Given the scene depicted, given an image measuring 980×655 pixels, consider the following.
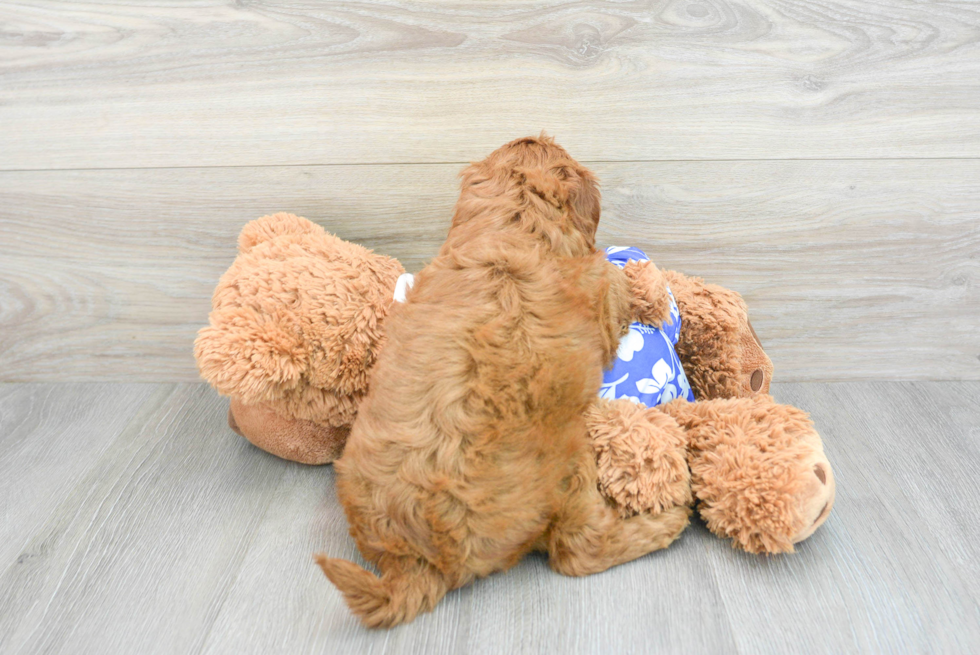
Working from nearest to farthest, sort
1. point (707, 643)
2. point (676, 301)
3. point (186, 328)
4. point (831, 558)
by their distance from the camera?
point (707, 643) < point (831, 558) < point (676, 301) < point (186, 328)

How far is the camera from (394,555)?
77cm

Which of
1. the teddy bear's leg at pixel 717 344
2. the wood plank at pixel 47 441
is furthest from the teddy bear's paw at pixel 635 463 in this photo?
the wood plank at pixel 47 441

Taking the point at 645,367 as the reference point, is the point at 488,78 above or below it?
above

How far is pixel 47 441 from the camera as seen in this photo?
1.17m

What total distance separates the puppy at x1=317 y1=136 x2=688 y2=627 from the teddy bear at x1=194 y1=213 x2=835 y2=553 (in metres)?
0.06

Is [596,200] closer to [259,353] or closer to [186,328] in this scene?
[259,353]

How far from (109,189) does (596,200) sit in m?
0.84

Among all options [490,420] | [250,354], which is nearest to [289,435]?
[250,354]

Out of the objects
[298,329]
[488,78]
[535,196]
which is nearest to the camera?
[535,196]

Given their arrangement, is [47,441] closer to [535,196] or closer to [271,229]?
[271,229]

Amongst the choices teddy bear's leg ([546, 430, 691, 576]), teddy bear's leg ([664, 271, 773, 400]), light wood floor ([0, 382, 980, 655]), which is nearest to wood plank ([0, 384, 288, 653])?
light wood floor ([0, 382, 980, 655])

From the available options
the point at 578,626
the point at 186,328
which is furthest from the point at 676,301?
the point at 186,328

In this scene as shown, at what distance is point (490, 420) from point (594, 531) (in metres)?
0.20

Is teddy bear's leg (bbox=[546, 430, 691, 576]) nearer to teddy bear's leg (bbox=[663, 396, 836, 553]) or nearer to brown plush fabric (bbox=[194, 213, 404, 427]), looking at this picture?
teddy bear's leg (bbox=[663, 396, 836, 553])
